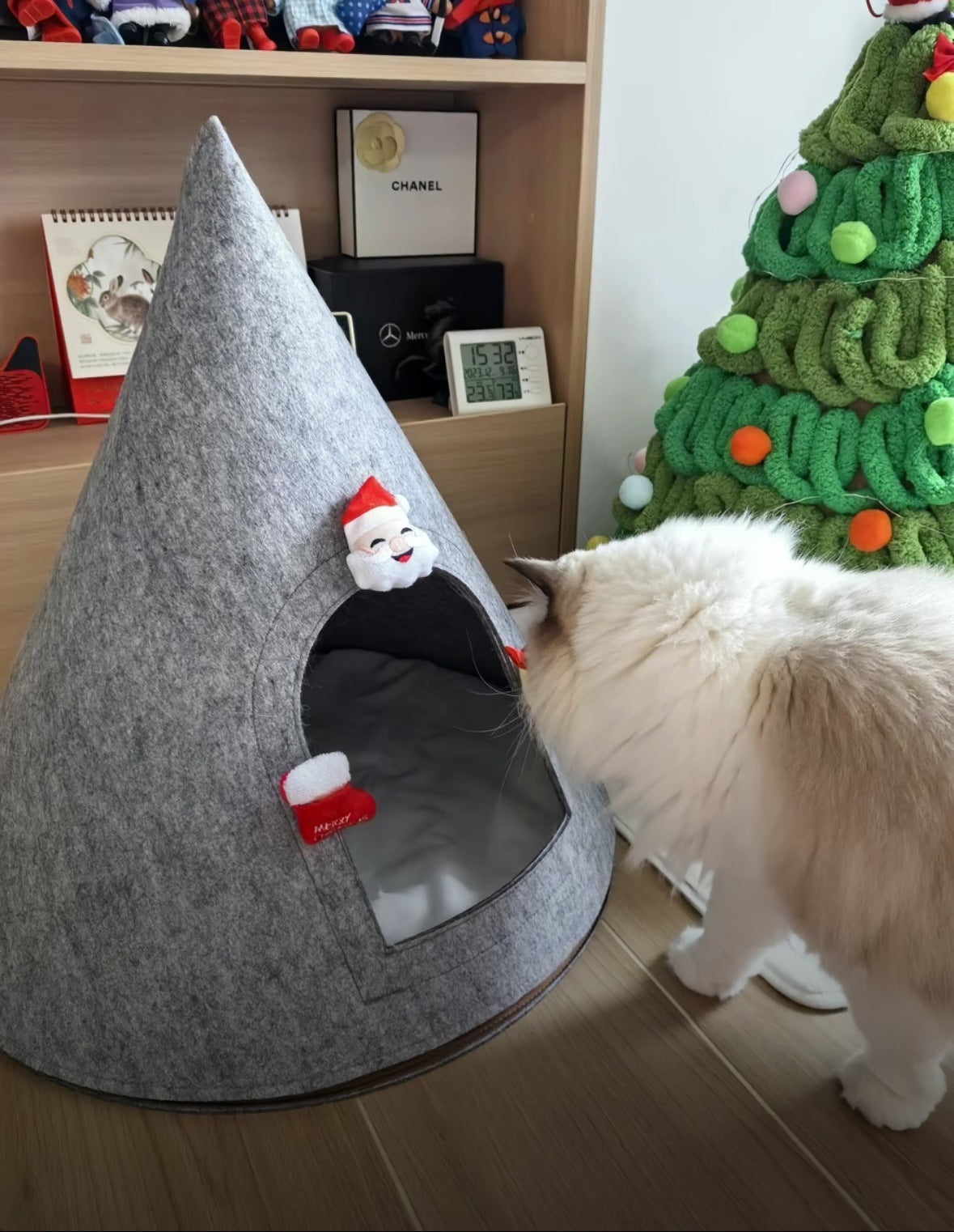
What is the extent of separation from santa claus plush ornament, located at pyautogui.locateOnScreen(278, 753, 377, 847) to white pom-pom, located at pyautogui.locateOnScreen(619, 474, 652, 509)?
71 cm

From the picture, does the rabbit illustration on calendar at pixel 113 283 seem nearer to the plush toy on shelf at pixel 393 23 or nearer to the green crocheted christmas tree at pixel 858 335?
the plush toy on shelf at pixel 393 23

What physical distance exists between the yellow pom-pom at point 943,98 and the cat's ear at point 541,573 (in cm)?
70

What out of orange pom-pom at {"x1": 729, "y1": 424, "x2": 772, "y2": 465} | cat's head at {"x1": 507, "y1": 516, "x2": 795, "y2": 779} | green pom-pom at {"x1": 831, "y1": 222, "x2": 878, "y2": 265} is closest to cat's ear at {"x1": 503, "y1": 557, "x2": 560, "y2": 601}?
cat's head at {"x1": 507, "y1": 516, "x2": 795, "y2": 779}

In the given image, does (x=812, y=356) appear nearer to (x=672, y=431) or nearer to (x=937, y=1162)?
(x=672, y=431)

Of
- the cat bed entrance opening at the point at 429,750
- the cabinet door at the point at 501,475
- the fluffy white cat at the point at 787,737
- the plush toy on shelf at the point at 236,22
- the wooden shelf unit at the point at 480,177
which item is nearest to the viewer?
the fluffy white cat at the point at 787,737

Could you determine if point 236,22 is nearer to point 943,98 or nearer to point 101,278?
point 101,278

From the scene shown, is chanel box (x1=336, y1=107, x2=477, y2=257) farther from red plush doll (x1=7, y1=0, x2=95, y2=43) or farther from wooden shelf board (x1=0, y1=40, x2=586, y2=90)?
red plush doll (x1=7, y1=0, x2=95, y2=43)

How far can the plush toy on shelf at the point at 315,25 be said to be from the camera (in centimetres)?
131

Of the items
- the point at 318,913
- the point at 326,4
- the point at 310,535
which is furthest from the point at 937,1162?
the point at 326,4

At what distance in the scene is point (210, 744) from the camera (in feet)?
2.92

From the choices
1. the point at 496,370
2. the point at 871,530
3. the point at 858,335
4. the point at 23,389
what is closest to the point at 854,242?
the point at 858,335

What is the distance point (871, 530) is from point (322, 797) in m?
0.76

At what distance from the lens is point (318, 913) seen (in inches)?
36.4

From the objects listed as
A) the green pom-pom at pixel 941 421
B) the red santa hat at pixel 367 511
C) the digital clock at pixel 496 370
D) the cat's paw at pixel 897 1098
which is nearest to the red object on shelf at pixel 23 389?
the digital clock at pixel 496 370
